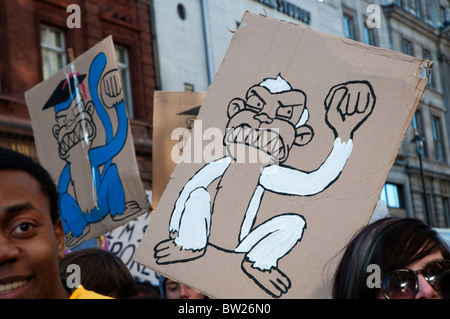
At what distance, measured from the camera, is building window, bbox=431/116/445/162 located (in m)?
28.6

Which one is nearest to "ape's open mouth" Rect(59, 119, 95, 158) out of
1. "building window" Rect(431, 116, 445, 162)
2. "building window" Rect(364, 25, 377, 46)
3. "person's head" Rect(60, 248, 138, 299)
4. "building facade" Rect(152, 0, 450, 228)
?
"person's head" Rect(60, 248, 138, 299)

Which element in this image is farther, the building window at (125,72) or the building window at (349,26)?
the building window at (349,26)

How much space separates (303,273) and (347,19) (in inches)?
906

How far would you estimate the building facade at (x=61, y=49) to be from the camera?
11562mm

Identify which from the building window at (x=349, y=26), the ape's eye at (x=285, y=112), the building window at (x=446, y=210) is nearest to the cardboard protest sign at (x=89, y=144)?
the ape's eye at (x=285, y=112)

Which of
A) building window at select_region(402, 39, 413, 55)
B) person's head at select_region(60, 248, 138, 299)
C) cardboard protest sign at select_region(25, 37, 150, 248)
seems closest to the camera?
person's head at select_region(60, 248, 138, 299)

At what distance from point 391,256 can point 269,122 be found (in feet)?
3.18

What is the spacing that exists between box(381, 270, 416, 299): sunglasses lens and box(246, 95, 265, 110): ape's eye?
1.10 meters

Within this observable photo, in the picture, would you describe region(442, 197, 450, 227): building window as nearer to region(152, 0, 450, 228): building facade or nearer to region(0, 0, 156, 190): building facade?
region(152, 0, 450, 228): building facade

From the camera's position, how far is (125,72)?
14.7 meters

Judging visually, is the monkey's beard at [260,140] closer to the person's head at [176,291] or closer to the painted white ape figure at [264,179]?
the painted white ape figure at [264,179]

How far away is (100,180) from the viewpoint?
4.46 metres

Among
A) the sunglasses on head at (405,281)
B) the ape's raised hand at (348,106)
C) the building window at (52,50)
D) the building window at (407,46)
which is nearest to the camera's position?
the sunglasses on head at (405,281)
